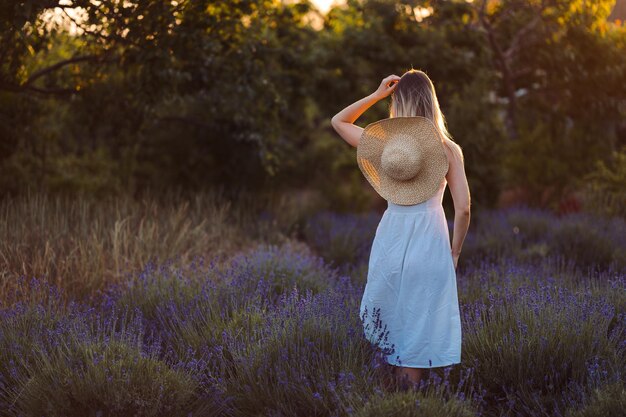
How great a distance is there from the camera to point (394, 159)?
4.03m

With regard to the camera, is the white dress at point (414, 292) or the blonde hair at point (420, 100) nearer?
the white dress at point (414, 292)

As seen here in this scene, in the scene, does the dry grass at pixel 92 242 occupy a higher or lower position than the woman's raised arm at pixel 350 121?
lower

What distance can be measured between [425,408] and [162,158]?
10.2 meters

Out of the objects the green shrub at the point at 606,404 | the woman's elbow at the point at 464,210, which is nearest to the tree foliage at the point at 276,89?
the woman's elbow at the point at 464,210

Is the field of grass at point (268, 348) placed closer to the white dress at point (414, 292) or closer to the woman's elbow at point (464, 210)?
the white dress at point (414, 292)

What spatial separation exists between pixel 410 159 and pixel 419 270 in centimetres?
63

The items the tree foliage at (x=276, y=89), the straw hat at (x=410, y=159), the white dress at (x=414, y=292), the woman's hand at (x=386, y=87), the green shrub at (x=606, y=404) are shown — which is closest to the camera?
the green shrub at (x=606, y=404)

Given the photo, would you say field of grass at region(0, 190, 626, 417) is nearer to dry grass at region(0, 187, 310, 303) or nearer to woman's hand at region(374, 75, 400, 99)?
dry grass at region(0, 187, 310, 303)

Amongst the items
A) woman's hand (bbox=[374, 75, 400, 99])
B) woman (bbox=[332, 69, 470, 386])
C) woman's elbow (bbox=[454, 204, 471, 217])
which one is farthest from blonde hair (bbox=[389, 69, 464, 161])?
woman's elbow (bbox=[454, 204, 471, 217])

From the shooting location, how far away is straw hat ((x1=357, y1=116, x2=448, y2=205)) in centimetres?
392

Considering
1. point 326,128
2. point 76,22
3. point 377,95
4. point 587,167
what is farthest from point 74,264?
point 326,128

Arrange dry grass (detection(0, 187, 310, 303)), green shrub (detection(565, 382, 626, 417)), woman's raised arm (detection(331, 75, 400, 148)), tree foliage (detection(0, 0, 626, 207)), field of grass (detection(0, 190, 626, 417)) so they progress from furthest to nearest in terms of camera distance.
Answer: tree foliage (detection(0, 0, 626, 207)) < dry grass (detection(0, 187, 310, 303)) < woman's raised arm (detection(331, 75, 400, 148)) < field of grass (detection(0, 190, 626, 417)) < green shrub (detection(565, 382, 626, 417))

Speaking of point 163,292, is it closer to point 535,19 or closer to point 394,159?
point 394,159

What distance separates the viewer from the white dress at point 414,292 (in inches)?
150
